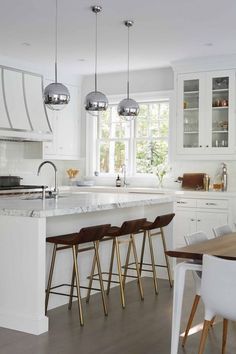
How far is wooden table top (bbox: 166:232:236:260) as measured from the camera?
10.6 ft

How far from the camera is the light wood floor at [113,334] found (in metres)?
3.65

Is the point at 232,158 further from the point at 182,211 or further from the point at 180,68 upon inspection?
the point at 180,68

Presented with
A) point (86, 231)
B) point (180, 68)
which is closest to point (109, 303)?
point (86, 231)

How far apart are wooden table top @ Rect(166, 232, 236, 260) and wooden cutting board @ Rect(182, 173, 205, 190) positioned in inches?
158

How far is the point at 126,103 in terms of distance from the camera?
18.4 ft

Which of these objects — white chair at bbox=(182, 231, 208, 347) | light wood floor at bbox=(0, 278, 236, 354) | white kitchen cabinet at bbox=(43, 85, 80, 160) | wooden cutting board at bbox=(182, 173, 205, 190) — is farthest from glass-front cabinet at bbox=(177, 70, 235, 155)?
white chair at bbox=(182, 231, 208, 347)

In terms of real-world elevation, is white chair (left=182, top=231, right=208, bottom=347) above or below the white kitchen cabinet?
below

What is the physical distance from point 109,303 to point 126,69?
4.72 metres

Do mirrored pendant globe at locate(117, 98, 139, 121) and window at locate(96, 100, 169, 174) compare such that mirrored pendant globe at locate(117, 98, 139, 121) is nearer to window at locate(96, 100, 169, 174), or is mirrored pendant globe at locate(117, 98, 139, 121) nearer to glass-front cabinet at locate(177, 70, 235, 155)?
glass-front cabinet at locate(177, 70, 235, 155)

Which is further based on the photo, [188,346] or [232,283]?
[188,346]

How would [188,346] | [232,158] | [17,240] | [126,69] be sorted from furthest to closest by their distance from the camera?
[126,69] < [232,158] < [17,240] < [188,346]

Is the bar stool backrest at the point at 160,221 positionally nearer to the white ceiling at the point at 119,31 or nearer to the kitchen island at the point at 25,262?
the kitchen island at the point at 25,262

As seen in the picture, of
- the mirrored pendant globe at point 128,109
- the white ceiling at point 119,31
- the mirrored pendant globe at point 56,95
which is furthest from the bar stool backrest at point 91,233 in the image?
the white ceiling at point 119,31

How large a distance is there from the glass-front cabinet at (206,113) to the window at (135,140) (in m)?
0.74
